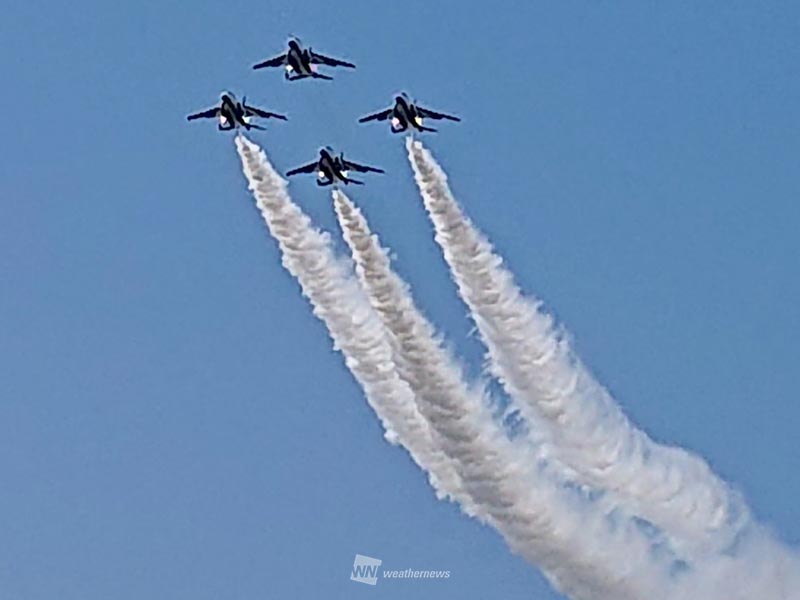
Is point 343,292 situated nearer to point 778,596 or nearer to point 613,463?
point 613,463

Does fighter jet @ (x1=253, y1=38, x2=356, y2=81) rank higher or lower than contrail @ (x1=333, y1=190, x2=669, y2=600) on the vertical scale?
higher

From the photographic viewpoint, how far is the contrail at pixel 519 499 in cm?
4231

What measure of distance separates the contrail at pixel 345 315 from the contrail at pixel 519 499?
91.2 inches

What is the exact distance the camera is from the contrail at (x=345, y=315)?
45219 millimetres

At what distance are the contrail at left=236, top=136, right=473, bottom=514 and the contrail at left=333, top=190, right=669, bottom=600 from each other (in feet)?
7.60

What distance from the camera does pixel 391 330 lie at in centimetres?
4388

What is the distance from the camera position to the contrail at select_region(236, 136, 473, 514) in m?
45.2

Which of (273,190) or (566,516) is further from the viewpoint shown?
(273,190)

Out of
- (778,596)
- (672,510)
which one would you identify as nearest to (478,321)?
(672,510)

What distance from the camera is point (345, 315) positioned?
4575 centimetres

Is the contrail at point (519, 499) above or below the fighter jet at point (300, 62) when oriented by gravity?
below

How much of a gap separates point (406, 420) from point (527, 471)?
512 centimetres

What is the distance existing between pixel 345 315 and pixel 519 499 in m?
9.36

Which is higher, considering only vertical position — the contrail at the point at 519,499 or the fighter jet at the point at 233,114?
the fighter jet at the point at 233,114
